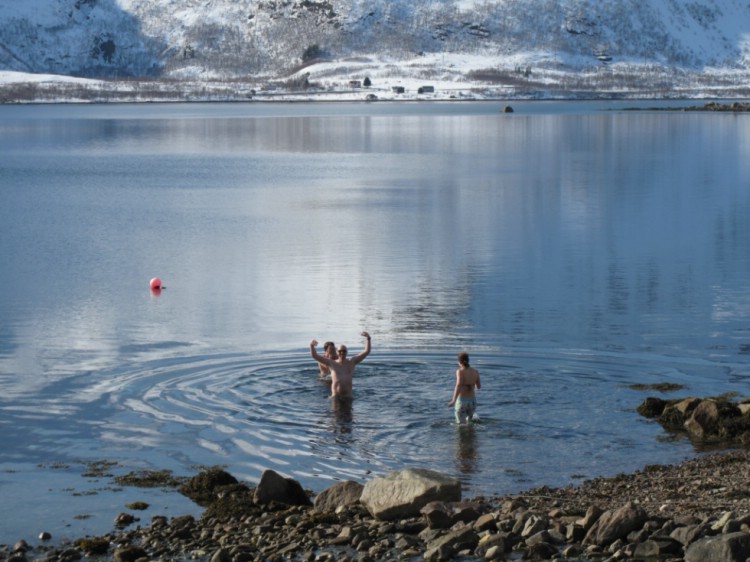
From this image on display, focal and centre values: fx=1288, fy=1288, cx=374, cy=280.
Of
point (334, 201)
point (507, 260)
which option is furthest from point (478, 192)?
point (507, 260)

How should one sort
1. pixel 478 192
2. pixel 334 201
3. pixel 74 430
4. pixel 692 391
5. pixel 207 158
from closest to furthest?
pixel 74 430, pixel 692 391, pixel 334 201, pixel 478 192, pixel 207 158

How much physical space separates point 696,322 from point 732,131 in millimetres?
93323

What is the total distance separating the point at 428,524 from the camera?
14.2 m

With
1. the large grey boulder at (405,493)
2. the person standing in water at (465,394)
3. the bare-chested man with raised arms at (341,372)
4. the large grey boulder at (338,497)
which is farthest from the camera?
the bare-chested man with raised arms at (341,372)

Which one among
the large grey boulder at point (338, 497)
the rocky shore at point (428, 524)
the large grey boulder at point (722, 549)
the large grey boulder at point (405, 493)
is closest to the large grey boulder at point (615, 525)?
the rocky shore at point (428, 524)

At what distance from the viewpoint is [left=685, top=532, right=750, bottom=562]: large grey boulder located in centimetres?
1231

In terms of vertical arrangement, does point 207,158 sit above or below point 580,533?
above

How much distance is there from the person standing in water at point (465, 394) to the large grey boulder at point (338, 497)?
451cm

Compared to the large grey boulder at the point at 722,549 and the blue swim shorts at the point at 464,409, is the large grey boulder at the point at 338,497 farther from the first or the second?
the blue swim shorts at the point at 464,409

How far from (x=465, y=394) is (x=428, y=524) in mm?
5759

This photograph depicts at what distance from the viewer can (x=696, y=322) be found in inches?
1112

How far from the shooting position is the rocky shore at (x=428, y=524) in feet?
43.1

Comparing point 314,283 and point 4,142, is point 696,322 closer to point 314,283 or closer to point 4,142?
point 314,283

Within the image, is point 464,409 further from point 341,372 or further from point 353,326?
point 353,326
